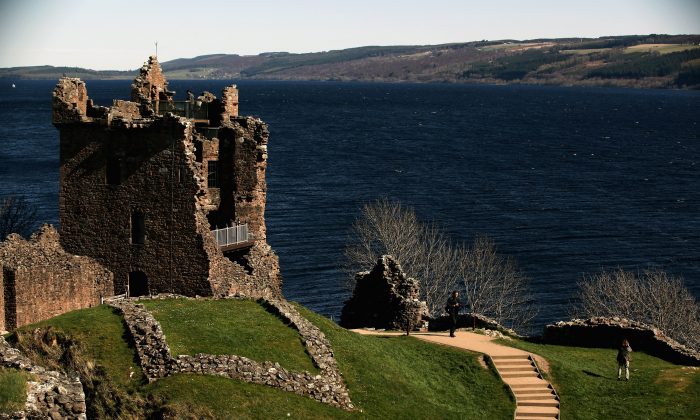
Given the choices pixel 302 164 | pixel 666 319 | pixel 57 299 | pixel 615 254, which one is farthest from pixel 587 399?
pixel 302 164

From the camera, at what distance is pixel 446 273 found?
89.9 meters

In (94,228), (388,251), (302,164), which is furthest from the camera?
(302,164)

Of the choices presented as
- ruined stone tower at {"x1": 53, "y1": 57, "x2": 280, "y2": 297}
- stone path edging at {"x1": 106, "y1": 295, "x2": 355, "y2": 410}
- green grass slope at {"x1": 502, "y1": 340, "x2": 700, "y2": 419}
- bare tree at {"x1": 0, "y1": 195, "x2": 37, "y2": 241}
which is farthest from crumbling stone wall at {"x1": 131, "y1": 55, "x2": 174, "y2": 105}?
bare tree at {"x1": 0, "y1": 195, "x2": 37, "y2": 241}

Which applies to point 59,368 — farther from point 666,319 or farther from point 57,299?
point 666,319

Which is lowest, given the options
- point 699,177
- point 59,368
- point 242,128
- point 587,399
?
point 699,177

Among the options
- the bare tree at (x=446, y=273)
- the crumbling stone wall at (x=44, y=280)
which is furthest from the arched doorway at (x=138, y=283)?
the bare tree at (x=446, y=273)

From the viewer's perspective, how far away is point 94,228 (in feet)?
163

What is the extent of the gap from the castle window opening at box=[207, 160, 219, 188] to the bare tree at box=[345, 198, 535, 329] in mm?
27069

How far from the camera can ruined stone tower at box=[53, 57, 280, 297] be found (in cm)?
4791

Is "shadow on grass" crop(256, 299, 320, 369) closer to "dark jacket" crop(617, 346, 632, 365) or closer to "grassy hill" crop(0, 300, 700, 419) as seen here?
"grassy hill" crop(0, 300, 700, 419)

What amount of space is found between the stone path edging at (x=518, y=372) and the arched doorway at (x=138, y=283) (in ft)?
32.9

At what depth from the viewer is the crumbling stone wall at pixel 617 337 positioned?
4800 centimetres

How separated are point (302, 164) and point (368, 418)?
441 feet

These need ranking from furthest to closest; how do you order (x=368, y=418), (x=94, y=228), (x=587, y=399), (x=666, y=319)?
(x=666, y=319) → (x=94, y=228) → (x=587, y=399) → (x=368, y=418)
